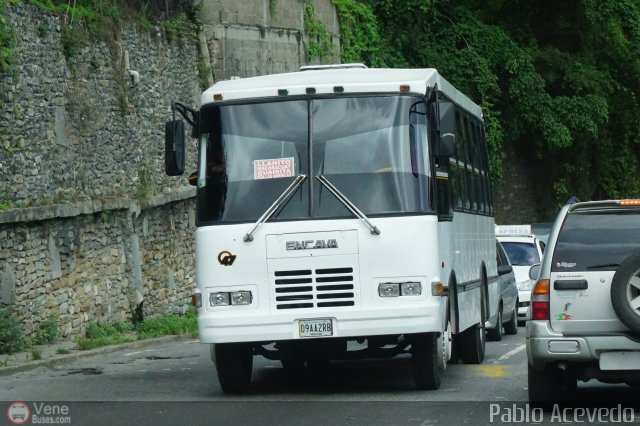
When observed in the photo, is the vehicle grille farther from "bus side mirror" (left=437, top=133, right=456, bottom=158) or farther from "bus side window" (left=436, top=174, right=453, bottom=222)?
"bus side mirror" (left=437, top=133, right=456, bottom=158)

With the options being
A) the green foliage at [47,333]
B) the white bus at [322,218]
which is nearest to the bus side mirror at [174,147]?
the white bus at [322,218]

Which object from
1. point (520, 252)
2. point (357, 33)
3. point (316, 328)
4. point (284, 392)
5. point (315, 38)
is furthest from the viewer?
point (357, 33)

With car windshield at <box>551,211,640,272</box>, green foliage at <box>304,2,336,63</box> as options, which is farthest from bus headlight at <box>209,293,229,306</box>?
green foliage at <box>304,2,336,63</box>

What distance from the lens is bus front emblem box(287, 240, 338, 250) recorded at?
13.4 meters

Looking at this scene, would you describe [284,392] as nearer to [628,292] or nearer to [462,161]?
[462,161]

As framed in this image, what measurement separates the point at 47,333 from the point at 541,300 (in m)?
11.5

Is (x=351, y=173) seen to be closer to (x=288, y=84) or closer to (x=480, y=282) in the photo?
(x=288, y=84)

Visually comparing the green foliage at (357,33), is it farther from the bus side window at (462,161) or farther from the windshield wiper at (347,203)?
the windshield wiper at (347,203)

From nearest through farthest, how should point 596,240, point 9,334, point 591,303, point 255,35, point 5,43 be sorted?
1. point 591,303
2. point 596,240
3. point 9,334
4. point 5,43
5. point 255,35

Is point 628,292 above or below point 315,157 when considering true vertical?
below

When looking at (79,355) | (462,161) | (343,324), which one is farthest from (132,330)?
(343,324)

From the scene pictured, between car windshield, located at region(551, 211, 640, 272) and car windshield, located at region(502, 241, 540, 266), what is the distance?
54.1ft

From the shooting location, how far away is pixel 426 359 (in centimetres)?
1377

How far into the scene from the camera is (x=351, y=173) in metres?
13.7
